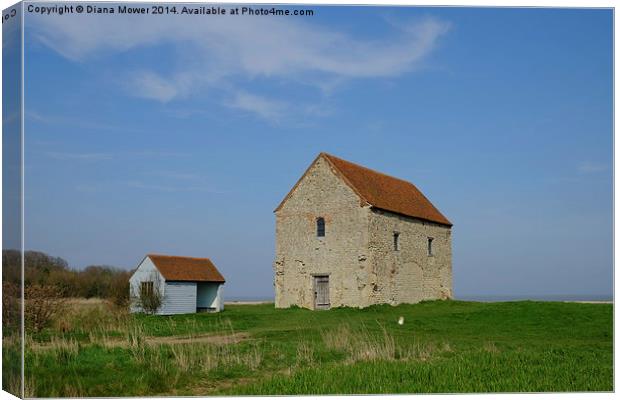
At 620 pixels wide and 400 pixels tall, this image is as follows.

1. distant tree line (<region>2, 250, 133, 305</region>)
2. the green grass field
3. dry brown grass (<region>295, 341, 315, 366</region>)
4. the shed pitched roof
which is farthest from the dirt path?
the shed pitched roof

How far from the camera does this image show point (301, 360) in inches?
615

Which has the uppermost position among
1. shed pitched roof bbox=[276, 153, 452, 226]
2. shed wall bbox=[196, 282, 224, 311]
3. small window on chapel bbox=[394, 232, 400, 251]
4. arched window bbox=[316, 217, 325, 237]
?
shed pitched roof bbox=[276, 153, 452, 226]

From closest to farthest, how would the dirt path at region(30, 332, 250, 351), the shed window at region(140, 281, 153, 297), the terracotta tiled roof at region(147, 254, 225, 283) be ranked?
the dirt path at region(30, 332, 250, 351)
the shed window at region(140, 281, 153, 297)
the terracotta tiled roof at region(147, 254, 225, 283)

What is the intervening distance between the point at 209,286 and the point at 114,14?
991 inches

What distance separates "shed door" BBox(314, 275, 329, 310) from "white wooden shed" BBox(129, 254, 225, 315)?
4.98m

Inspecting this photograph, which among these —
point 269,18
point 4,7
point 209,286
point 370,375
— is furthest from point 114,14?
point 209,286

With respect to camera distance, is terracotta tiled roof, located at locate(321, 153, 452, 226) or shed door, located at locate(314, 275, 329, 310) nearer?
shed door, located at locate(314, 275, 329, 310)

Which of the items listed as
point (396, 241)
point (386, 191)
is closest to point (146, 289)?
point (396, 241)

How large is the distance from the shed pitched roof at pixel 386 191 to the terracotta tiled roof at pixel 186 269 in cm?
485

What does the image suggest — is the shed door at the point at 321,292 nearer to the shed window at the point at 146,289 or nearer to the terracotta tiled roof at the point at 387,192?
the terracotta tiled roof at the point at 387,192

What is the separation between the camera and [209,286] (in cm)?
3678

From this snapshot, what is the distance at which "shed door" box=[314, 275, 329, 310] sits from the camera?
114 ft

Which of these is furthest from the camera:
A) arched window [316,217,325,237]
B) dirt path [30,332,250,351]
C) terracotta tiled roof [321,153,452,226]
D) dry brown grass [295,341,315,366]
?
terracotta tiled roof [321,153,452,226]

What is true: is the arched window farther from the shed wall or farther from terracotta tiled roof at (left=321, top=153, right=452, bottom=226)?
the shed wall
